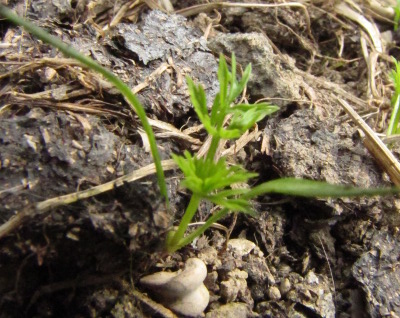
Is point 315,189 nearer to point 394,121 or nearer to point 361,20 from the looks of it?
point 394,121

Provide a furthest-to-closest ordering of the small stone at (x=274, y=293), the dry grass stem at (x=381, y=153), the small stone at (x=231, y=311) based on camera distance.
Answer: the dry grass stem at (x=381, y=153), the small stone at (x=274, y=293), the small stone at (x=231, y=311)

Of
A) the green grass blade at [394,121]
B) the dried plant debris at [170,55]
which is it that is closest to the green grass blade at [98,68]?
the dried plant debris at [170,55]

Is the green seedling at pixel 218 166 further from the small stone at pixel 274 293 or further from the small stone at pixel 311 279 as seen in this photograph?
the small stone at pixel 311 279

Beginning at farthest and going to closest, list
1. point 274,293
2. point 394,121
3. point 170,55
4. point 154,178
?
point 394,121 < point 170,55 < point 274,293 < point 154,178

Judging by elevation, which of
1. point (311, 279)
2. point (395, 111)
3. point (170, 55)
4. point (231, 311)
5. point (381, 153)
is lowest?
point (231, 311)

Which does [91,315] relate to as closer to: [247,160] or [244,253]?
[244,253]

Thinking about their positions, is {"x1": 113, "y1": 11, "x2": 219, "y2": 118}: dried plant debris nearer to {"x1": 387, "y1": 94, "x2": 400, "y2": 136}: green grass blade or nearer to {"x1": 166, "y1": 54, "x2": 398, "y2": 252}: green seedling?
{"x1": 166, "y1": 54, "x2": 398, "y2": 252}: green seedling

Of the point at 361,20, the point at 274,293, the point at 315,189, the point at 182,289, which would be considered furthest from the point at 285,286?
the point at 361,20
